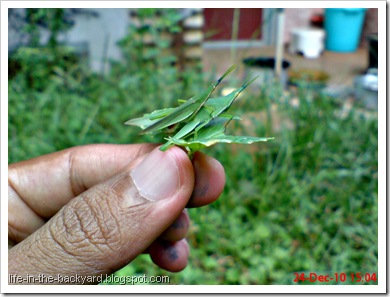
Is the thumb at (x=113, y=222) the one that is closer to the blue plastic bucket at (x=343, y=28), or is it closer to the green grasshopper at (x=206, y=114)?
the green grasshopper at (x=206, y=114)

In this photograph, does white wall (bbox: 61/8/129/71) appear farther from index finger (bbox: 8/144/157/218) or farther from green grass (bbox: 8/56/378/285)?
index finger (bbox: 8/144/157/218)

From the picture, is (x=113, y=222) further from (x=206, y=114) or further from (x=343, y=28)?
(x=343, y=28)

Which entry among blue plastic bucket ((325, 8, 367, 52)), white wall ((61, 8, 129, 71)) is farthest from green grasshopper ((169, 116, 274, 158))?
blue plastic bucket ((325, 8, 367, 52))

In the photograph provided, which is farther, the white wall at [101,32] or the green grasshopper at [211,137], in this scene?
the white wall at [101,32]

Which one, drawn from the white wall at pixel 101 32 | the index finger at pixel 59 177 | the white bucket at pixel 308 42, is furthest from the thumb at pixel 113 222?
the white bucket at pixel 308 42

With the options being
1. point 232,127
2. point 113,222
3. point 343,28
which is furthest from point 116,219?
point 343,28
